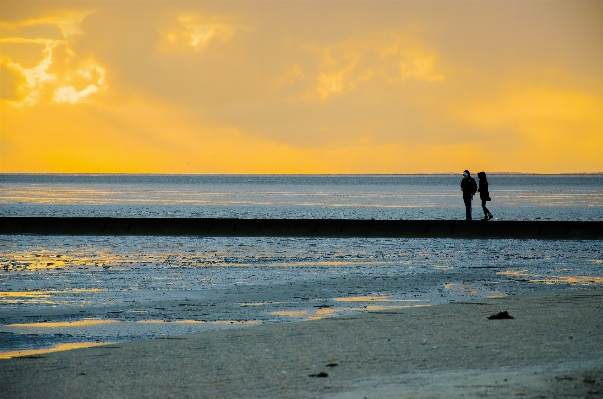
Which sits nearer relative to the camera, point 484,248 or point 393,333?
point 393,333

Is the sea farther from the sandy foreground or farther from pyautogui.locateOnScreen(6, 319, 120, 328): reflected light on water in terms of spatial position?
the sandy foreground

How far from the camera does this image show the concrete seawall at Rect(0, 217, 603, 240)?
2670 centimetres

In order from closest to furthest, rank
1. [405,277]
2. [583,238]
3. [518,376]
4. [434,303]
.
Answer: [518,376] < [434,303] < [405,277] < [583,238]

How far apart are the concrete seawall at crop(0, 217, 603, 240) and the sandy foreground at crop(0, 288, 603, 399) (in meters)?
16.3

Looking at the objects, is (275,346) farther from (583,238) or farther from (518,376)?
(583,238)

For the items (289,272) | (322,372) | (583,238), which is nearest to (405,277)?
(289,272)

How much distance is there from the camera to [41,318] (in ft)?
37.5

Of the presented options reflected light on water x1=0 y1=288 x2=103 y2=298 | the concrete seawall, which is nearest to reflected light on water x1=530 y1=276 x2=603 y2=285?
reflected light on water x1=0 y1=288 x2=103 y2=298

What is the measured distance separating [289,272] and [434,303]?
5.43 m

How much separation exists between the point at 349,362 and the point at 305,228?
67.6ft

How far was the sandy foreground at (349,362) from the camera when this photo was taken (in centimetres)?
705

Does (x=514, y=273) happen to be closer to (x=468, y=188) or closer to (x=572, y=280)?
(x=572, y=280)

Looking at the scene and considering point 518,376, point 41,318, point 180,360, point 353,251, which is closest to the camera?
point 518,376

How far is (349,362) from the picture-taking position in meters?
8.16
